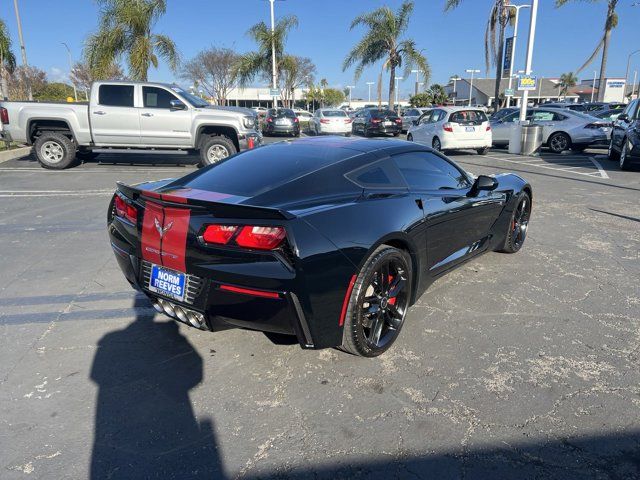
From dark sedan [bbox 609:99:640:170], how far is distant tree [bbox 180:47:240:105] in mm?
30549

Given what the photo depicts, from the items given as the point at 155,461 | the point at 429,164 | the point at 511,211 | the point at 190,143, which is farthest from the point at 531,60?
the point at 155,461

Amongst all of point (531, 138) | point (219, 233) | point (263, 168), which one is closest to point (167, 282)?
point (219, 233)

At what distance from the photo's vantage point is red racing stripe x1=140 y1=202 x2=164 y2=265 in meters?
2.90

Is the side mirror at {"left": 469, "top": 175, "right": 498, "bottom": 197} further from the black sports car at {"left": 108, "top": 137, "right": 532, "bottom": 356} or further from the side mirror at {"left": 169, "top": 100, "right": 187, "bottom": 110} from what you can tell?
the side mirror at {"left": 169, "top": 100, "right": 187, "bottom": 110}

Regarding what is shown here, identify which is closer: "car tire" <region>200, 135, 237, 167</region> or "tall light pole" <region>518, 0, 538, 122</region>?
"car tire" <region>200, 135, 237, 167</region>

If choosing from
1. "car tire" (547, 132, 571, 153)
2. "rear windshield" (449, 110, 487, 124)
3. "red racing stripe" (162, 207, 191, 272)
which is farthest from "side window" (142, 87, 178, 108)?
"car tire" (547, 132, 571, 153)

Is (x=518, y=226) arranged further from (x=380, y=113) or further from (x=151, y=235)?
(x=380, y=113)

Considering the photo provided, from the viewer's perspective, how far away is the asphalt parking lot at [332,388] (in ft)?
7.48

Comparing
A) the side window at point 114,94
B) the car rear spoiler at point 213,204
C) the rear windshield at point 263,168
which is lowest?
the car rear spoiler at point 213,204

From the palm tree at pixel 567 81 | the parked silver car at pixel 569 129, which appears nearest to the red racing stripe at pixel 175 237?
the parked silver car at pixel 569 129

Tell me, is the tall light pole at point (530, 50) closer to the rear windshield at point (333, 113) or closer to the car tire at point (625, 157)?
the car tire at point (625, 157)

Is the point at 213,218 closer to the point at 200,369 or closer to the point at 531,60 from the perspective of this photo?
the point at 200,369

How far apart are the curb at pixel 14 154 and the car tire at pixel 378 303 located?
44.4 feet

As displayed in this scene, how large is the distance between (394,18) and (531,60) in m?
15.4
